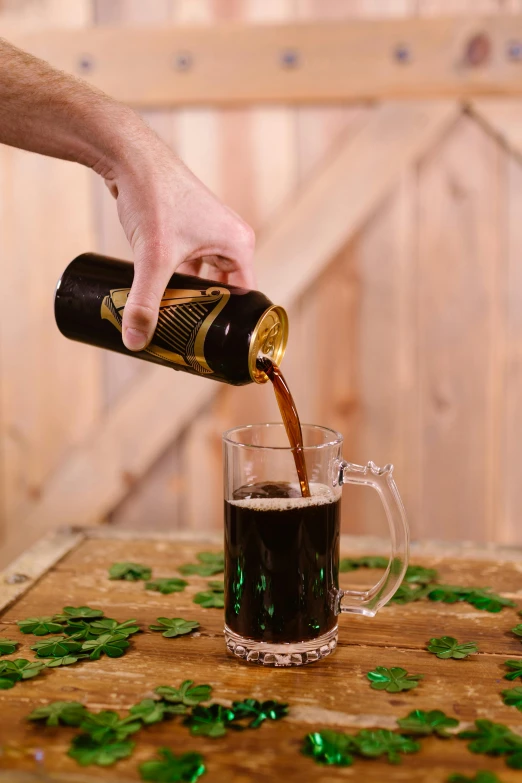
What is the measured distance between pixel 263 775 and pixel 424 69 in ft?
6.41

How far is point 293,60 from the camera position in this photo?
2.20 meters

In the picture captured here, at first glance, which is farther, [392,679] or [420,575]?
[420,575]

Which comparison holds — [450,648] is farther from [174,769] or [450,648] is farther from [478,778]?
[174,769]

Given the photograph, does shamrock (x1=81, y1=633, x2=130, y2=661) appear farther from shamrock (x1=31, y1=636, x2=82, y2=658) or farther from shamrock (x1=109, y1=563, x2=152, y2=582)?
shamrock (x1=109, y1=563, x2=152, y2=582)

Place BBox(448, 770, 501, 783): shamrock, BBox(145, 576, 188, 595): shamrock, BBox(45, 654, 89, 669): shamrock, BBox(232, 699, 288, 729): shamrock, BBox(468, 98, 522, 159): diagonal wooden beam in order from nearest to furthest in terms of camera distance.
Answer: BBox(448, 770, 501, 783): shamrock
BBox(232, 699, 288, 729): shamrock
BBox(45, 654, 89, 669): shamrock
BBox(145, 576, 188, 595): shamrock
BBox(468, 98, 522, 159): diagonal wooden beam

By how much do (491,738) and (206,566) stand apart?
0.56 m

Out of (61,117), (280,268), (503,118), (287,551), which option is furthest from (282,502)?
(503,118)

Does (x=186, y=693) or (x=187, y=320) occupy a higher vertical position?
(x=187, y=320)

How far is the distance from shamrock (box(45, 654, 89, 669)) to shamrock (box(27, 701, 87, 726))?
9 centimetres

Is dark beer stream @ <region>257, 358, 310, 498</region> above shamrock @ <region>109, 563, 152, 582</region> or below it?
above

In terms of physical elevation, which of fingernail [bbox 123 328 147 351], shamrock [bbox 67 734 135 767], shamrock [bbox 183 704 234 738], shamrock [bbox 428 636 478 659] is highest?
fingernail [bbox 123 328 147 351]

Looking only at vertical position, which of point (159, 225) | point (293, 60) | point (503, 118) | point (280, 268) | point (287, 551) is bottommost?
point (287, 551)

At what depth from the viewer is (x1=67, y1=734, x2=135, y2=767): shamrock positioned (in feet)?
2.37

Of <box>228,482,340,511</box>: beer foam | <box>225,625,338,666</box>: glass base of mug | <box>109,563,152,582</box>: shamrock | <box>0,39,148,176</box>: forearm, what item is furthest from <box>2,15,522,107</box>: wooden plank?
<box>225,625,338,666</box>: glass base of mug
